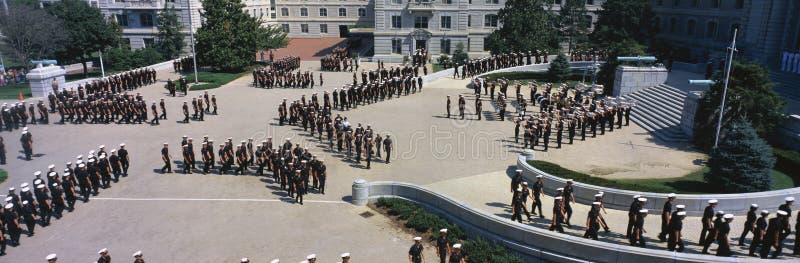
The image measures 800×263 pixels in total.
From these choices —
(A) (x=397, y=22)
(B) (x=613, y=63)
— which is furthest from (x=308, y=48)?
Answer: (B) (x=613, y=63)

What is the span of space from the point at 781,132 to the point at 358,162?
17.9m

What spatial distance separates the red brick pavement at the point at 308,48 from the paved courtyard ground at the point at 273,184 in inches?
1062

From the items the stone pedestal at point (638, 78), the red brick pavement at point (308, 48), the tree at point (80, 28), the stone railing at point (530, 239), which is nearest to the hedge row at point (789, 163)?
the stone railing at point (530, 239)

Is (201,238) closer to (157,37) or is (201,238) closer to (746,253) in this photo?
(746,253)

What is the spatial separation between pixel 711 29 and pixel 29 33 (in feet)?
180

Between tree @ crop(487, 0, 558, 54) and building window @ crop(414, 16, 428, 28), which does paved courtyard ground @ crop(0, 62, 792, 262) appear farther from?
building window @ crop(414, 16, 428, 28)

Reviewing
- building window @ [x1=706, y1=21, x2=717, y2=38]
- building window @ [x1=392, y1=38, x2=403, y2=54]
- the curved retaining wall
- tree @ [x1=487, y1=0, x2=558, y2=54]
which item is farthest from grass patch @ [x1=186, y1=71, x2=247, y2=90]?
building window @ [x1=706, y1=21, x2=717, y2=38]

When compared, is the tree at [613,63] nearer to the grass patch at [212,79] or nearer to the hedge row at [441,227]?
the hedge row at [441,227]

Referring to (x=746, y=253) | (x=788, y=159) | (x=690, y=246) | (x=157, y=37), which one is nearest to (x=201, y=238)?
(x=690, y=246)

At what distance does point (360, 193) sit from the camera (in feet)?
63.9

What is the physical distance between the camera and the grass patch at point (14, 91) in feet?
122

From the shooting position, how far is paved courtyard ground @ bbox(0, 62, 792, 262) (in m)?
16.5

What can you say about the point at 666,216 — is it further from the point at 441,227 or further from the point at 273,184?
the point at 273,184

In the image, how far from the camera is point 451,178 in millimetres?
21531
